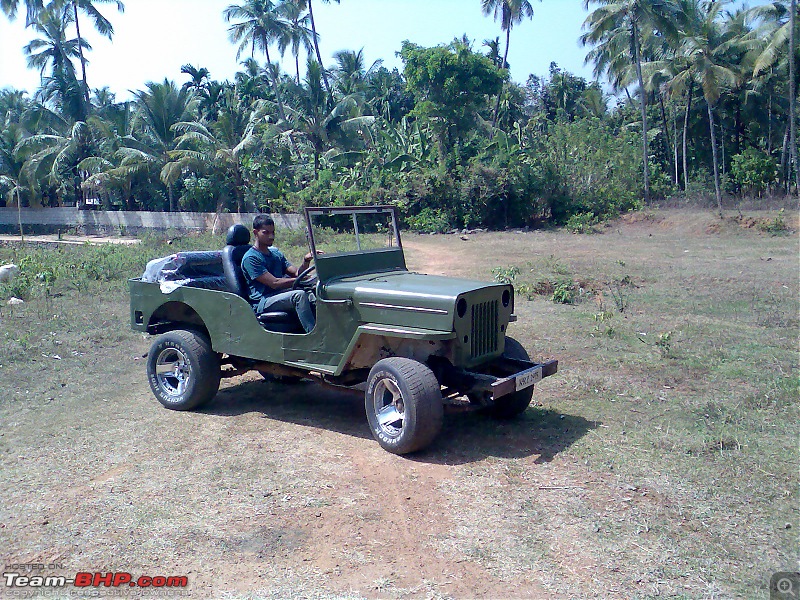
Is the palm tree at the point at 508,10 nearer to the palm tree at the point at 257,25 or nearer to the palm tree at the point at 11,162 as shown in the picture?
the palm tree at the point at 257,25

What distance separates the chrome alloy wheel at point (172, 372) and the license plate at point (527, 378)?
3099mm

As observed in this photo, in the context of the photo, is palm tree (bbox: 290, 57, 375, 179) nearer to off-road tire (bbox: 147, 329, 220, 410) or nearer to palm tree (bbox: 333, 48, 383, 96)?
palm tree (bbox: 333, 48, 383, 96)

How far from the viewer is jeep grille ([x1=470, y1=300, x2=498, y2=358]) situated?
5410mm

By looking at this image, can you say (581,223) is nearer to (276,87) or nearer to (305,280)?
(276,87)

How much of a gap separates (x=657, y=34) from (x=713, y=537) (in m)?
36.5

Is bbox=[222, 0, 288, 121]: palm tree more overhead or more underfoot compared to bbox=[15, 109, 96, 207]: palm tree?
more overhead

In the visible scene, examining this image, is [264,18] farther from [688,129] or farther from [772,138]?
[772,138]

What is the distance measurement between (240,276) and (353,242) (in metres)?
1.13

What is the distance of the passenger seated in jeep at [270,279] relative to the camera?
5977 mm

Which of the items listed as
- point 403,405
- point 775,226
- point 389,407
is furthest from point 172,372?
point 775,226

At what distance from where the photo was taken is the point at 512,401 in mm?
5891

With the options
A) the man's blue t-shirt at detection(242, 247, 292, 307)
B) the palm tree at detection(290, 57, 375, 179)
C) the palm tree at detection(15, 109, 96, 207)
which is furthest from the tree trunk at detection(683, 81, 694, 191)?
the man's blue t-shirt at detection(242, 247, 292, 307)

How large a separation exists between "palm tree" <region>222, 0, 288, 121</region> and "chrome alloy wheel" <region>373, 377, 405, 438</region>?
103ft

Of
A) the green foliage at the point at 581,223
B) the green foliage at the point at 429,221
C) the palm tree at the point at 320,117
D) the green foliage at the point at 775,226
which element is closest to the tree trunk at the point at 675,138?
the green foliage at the point at 581,223
